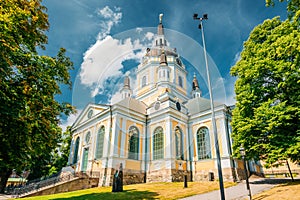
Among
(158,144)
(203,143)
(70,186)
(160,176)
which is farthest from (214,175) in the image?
(70,186)

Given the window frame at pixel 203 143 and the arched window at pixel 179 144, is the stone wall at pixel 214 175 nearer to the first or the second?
the window frame at pixel 203 143

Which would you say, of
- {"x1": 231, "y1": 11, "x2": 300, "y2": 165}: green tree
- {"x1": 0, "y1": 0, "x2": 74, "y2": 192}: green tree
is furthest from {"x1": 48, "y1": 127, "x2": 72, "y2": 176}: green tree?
{"x1": 231, "y1": 11, "x2": 300, "y2": 165}: green tree

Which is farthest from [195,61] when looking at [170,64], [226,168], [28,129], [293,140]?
[170,64]

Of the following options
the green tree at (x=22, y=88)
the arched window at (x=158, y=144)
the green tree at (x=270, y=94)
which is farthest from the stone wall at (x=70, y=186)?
the green tree at (x=270, y=94)

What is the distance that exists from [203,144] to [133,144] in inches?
305

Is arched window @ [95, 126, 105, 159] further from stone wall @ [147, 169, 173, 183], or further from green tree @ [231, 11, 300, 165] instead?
green tree @ [231, 11, 300, 165]

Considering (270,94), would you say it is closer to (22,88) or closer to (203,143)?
(203,143)

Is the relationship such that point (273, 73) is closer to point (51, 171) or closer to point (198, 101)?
point (198, 101)

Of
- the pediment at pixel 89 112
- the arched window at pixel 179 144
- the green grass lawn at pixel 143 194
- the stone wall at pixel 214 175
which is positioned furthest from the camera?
the pediment at pixel 89 112

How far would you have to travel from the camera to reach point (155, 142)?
20.2 meters

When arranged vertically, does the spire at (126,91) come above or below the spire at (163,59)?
below

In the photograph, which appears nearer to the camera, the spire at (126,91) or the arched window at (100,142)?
the arched window at (100,142)

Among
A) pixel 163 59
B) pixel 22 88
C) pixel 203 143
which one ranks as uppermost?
pixel 163 59

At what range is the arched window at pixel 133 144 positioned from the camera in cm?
1920
